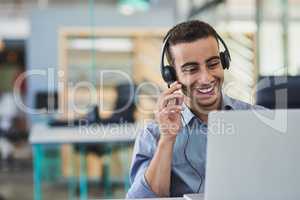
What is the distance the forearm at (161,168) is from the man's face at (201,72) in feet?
0.59

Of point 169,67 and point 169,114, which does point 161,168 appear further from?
point 169,67

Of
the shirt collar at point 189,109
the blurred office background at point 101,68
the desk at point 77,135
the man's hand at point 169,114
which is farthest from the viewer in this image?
the blurred office background at point 101,68

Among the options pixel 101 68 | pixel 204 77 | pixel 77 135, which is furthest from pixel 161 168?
pixel 101 68

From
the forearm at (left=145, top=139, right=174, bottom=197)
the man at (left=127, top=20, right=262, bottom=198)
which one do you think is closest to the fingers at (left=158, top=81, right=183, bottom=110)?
the man at (left=127, top=20, right=262, bottom=198)

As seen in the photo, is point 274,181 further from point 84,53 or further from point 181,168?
point 84,53

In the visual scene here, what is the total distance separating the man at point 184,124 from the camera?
1.40m

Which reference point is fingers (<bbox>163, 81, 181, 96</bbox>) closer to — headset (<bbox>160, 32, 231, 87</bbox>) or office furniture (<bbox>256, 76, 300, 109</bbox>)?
headset (<bbox>160, 32, 231, 87</bbox>)

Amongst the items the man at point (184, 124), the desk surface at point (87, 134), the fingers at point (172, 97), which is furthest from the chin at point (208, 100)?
the desk surface at point (87, 134)

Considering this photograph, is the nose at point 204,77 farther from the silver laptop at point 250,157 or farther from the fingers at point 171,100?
the silver laptop at point 250,157

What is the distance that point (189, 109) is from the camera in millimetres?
1523

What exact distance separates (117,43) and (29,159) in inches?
90.3

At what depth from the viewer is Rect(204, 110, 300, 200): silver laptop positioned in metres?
1.10

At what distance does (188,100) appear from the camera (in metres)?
1.51

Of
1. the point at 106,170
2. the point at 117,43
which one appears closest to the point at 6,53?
the point at 117,43
